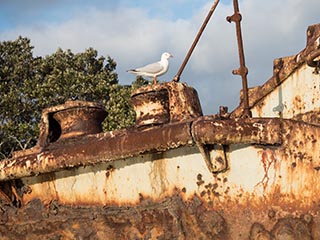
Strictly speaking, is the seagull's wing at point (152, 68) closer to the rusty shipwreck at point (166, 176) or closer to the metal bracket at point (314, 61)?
the rusty shipwreck at point (166, 176)

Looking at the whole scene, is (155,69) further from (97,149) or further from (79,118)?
(97,149)

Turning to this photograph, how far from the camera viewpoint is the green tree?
1016 inches

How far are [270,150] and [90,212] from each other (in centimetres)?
162

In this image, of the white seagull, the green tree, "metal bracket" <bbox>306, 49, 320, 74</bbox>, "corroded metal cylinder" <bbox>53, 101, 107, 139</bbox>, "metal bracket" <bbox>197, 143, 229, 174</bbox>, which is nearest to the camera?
"metal bracket" <bbox>197, 143, 229, 174</bbox>

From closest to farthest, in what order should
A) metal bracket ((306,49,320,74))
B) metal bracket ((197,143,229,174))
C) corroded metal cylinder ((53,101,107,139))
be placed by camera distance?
metal bracket ((197,143,229,174)), metal bracket ((306,49,320,74)), corroded metal cylinder ((53,101,107,139))

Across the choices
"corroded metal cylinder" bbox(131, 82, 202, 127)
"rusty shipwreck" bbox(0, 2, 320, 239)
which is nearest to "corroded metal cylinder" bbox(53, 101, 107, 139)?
"rusty shipwreck" bbox(0, 2, 320, 239)

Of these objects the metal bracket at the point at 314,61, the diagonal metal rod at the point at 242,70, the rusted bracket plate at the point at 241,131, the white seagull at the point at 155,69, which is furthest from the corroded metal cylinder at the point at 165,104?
the white seagull at the point at 155,69

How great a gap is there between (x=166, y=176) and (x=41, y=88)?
23287 mm

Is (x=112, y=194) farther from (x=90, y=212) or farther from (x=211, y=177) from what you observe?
(x=211, y=177)

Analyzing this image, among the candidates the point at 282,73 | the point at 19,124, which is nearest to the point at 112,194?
the point at 282,73

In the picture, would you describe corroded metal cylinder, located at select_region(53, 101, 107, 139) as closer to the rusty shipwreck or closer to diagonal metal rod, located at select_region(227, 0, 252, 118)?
the rusty shipwreck

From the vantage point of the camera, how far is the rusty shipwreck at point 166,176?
141 inches

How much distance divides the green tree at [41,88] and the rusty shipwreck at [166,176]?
19.7 metres

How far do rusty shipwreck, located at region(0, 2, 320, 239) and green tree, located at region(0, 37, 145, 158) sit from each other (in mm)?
19671
